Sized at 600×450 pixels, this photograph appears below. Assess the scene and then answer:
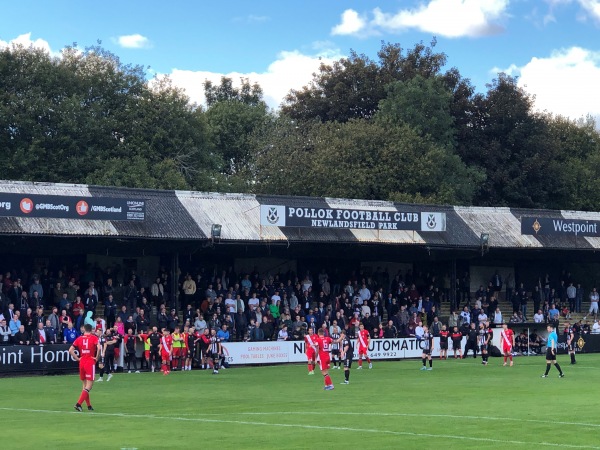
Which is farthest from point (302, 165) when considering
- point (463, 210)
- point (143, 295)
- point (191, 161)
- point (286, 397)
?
point (286, 397)

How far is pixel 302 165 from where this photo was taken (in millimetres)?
73875

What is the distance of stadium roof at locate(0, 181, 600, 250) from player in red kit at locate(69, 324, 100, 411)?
17312mm

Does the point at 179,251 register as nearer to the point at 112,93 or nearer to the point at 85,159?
the point at 85,159

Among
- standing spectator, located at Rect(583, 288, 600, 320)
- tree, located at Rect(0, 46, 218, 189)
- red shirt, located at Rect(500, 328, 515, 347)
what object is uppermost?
tree, located at Rect(0, 46, 218, 189)

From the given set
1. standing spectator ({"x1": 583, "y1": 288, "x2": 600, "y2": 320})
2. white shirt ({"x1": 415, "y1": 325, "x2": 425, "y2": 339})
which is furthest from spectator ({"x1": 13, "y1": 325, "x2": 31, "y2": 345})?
standing spectator ({"x1": 583, "y1": 288, "x2": 600, "y2": 320})

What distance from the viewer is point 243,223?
4922 cm

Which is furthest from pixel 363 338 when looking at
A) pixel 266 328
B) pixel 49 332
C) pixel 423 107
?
pixel 423 107

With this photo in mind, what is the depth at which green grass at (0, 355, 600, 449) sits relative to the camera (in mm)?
18984

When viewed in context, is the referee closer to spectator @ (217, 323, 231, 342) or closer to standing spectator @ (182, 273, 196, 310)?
spectator @ (217, 323, 231, 342)

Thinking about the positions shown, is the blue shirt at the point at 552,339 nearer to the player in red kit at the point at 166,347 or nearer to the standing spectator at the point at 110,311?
the player in red kit at the point at 166,347

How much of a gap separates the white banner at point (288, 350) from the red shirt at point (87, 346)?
1779cm

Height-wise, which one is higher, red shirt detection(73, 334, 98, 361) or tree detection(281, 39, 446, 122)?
tree detection(281, 39, 446, 122)

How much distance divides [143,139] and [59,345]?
33153mm

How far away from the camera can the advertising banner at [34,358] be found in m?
38.5
